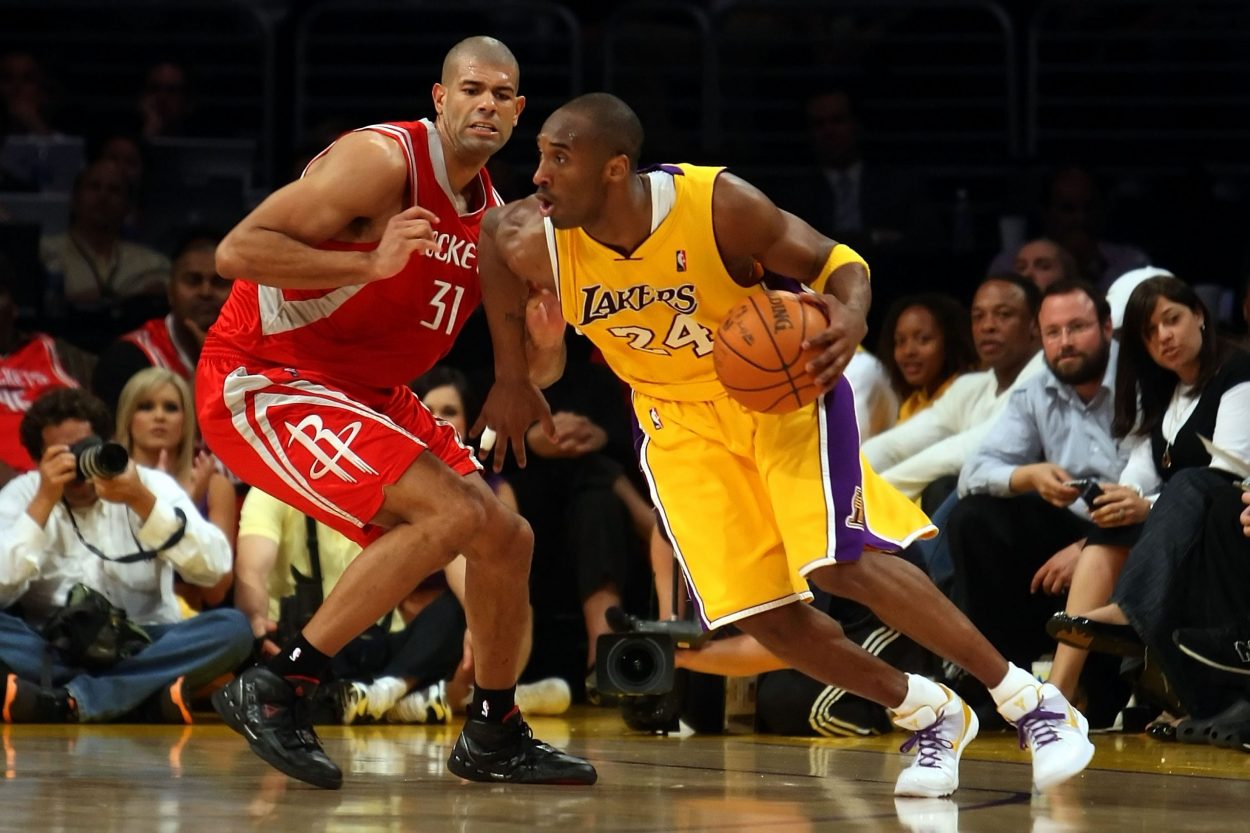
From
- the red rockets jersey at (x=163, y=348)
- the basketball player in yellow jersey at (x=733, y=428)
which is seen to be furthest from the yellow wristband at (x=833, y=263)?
the red rockets jersey at (x=163, y=348)

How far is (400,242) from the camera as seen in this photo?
4039 mm

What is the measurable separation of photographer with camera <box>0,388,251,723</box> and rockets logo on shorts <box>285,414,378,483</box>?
75.5 inches

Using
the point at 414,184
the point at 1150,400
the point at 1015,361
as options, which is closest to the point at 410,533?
the point at 414,184

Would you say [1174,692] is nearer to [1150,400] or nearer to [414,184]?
[1150,400]

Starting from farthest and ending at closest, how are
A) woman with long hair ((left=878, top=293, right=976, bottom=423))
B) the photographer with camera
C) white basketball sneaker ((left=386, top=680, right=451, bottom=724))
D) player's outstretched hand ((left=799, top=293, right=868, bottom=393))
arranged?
1. woman with long hair ((left=878, top=293, right=976, bottom=423))
2. white basketball sneaker ((left=386, top=680, right=451, bottom=724))
3. the photographer with camera
4. player's outstretched hand ((left=799, top=293, right=868, bottom=393))

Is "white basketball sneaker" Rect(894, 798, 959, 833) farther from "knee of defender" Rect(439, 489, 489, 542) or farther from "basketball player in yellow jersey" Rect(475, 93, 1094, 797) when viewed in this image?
"knee of defender" Rect(439, 489, 489, 542)

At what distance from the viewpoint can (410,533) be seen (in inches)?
164

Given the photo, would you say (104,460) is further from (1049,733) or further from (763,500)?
(1049,733)

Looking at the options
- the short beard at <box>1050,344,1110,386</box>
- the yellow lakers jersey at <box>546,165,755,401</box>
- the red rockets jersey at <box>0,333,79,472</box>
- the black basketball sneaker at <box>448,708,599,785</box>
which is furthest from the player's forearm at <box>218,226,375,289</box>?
the red rockets jersey at <box>0,333,79,472</box>

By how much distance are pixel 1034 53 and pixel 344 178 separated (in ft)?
19.2

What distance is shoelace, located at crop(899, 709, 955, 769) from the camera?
409cm

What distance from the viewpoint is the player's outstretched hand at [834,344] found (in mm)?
3867

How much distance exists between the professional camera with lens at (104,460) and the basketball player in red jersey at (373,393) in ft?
5.30

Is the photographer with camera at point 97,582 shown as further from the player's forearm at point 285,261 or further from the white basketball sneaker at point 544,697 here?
the player's forearm at point 285,261
